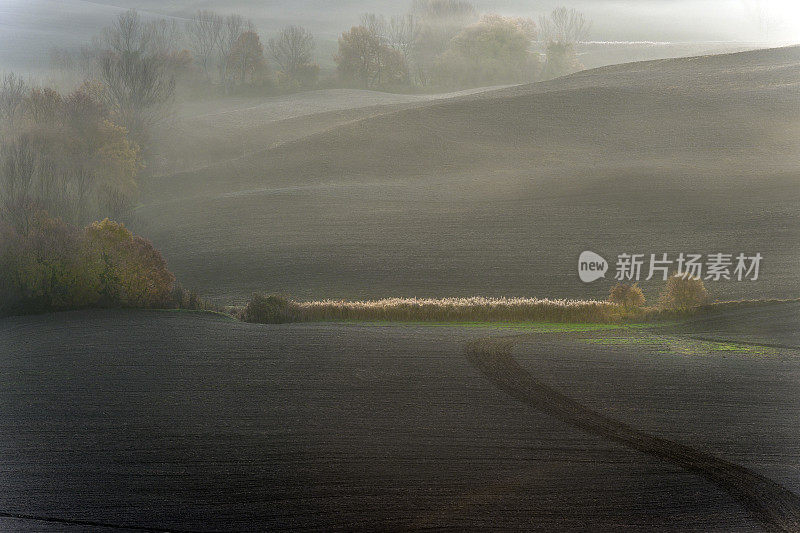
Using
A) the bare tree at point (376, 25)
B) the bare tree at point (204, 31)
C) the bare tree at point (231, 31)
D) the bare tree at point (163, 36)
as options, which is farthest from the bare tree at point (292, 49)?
the bare tree at point (163, 36)

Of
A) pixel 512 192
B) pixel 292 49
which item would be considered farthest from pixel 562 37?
pixel 512 192

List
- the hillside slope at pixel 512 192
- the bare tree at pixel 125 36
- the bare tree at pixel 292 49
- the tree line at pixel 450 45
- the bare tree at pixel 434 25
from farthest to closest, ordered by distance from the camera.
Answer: the bare tree at pixel 292 49, the tree line at pixel 450 45, the bare tree at pixel 434 25, the bare tree at pixel 125 36, the hillside slope at pixel 512 192

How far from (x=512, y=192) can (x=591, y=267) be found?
175 inches

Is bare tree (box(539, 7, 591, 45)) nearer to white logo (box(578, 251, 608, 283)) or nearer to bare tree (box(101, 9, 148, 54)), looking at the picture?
white logo (box(578, 251, 608, 283))

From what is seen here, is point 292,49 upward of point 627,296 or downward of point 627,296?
upward

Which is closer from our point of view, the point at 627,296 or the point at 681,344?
the point at 681,344

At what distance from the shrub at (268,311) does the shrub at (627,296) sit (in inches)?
157

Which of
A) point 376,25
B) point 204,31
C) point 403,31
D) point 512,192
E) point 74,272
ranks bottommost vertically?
point 74,272

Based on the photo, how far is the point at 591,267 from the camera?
1136 centimetres

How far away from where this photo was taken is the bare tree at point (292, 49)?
677 inches

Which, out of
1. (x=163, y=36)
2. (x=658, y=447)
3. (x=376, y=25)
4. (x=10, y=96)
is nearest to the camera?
(x=658, y=447)

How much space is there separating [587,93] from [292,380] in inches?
767

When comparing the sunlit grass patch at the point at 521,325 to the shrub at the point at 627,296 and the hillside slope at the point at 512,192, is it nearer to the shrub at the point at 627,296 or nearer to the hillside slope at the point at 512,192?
the shrub at the point at 627,296

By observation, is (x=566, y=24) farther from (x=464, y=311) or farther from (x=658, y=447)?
(x=658, y=447)
